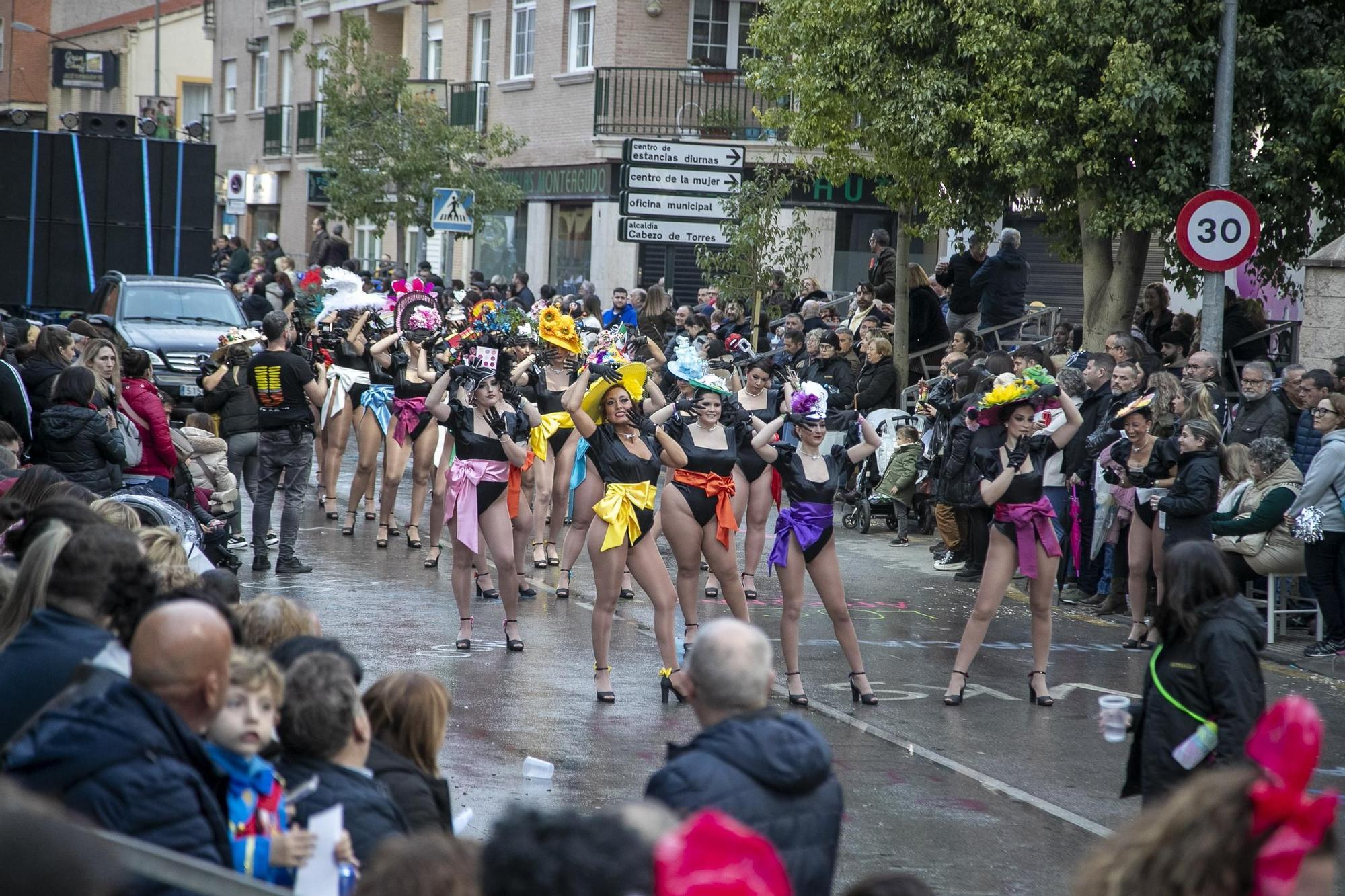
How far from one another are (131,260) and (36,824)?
22.1 metres

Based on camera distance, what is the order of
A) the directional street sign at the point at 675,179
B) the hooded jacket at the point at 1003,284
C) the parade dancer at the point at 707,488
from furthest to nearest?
the hooded jacket at the point at 1003,284 → the directional street sign at the point at 675,179 → the parade dancer at the point at 707,488

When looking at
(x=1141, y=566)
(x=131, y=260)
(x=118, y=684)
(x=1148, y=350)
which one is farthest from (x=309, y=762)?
(x=131, y=260)

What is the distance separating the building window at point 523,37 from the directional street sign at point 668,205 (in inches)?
584

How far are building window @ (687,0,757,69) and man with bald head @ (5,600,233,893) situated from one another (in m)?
27.2

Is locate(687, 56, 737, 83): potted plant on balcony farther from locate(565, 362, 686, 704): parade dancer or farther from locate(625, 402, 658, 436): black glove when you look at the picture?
locate(625, 402, 658, 436): black glove

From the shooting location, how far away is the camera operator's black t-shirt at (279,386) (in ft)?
42.4

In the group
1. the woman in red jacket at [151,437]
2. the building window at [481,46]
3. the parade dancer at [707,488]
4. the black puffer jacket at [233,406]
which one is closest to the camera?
the parade dancer at [707,488]

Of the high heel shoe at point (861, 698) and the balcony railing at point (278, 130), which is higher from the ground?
the balcony railing at point (278, 130)

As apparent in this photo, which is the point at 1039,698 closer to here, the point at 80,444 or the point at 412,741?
the point at 412,741

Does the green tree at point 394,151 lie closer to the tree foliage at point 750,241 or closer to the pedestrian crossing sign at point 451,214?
the pedestrian crossing sign at point 451,214

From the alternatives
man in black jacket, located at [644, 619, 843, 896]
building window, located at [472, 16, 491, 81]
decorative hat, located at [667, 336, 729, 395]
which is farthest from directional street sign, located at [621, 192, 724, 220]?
building window, located at [472, 16, 491, 81]

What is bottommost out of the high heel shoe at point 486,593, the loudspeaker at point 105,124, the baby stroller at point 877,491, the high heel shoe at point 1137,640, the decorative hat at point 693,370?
the high heel shoe at point 486,593

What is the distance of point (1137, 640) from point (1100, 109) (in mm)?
6120

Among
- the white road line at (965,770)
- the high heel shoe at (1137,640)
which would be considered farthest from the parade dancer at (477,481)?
the high heel shoe at (1137,640)
